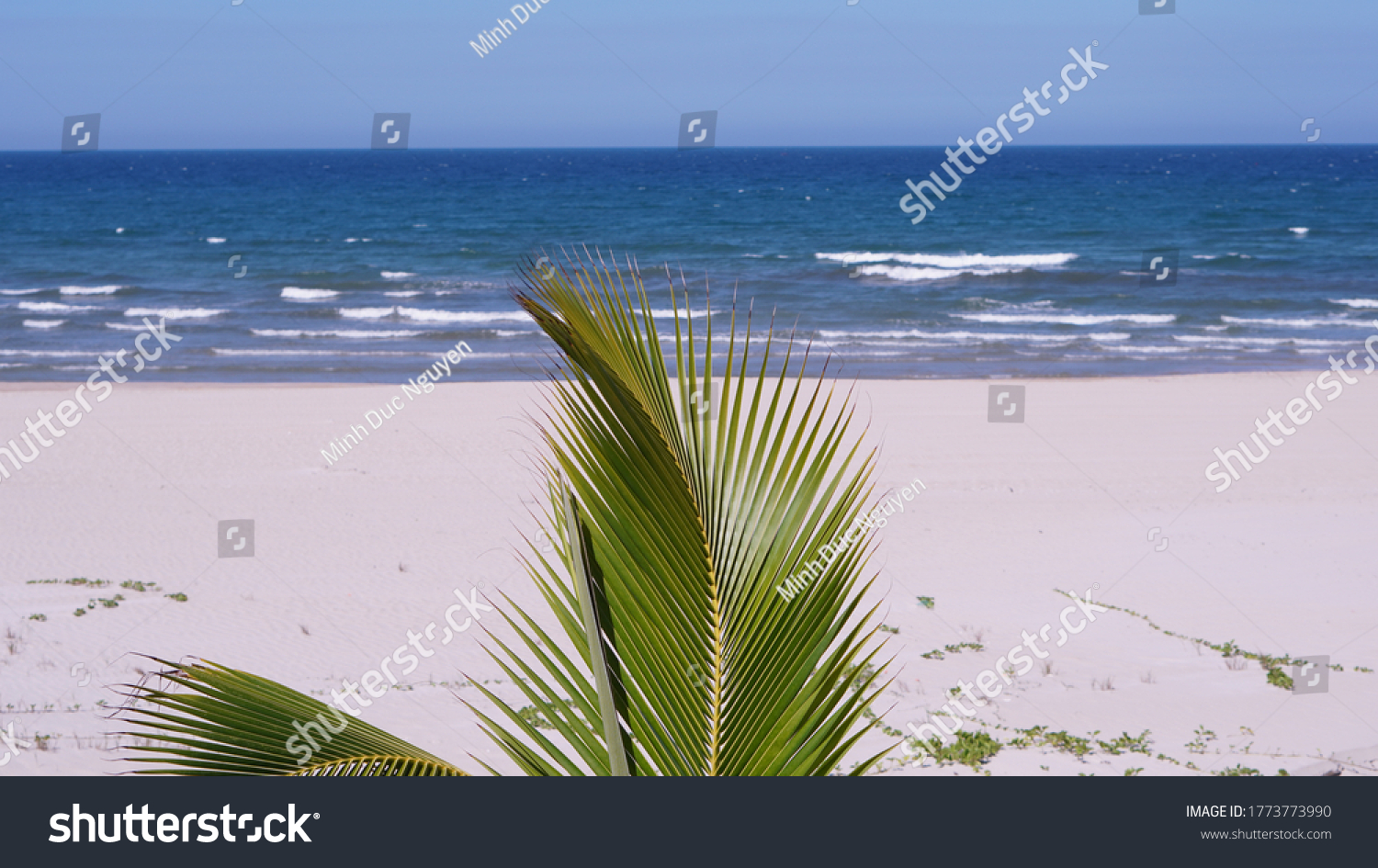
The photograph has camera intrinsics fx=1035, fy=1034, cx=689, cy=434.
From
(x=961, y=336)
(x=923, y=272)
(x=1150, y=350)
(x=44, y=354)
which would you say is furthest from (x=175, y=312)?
(x=1150, y=350)

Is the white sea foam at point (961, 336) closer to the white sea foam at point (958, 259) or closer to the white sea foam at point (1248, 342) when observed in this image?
the white sea foam at point (1248, 342)

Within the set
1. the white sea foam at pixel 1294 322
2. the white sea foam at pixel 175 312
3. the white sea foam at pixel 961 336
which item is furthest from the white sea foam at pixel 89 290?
the white sea foam at pixel 1294 322

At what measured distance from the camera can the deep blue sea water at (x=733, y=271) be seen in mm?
23906

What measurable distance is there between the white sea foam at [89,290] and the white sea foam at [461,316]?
393 inches

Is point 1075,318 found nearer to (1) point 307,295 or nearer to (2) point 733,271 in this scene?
(2) point 733,271

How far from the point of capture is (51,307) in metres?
29.0

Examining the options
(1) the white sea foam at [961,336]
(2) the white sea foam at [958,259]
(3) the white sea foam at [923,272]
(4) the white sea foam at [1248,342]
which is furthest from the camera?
(2) the white sea foam at [958,259]

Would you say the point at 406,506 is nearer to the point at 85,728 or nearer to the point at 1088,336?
the point at 85,728

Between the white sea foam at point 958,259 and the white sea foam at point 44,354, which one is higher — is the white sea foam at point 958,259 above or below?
Answer: above

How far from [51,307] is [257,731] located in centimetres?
3172

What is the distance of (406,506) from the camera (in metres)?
12.2

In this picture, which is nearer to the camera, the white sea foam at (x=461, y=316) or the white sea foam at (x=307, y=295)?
the white sea foam at (x=461, y=316)

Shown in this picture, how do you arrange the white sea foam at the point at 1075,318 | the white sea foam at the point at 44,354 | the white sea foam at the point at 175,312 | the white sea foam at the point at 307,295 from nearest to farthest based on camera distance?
the white sea foam at the point at 44,354 → the white sea foam at the point at 1075,318 → the white sea foam at the point at 175,312 → the white sea foam at the point at 307,295
